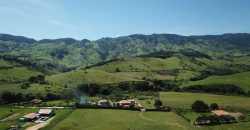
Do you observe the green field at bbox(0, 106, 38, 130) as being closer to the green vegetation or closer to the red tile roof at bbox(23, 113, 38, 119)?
the red tile roof at bbox(23, 113, 38, 119)

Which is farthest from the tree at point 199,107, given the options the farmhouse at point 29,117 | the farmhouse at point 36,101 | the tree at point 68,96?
the farmhouse at point 36,101

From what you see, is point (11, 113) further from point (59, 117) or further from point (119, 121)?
point (119, 121)

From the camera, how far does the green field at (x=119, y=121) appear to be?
355 ft

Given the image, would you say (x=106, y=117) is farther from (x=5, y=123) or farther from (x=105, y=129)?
(x=5, y=123)

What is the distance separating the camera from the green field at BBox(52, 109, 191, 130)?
108250 millimetres

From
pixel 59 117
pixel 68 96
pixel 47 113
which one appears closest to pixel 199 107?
pixel 59 117

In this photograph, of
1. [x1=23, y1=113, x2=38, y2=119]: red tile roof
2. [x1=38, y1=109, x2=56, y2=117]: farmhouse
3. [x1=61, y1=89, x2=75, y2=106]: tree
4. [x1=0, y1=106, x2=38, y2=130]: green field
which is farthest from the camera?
[x1=61, y1=89, x2=75, y2=106]: tree

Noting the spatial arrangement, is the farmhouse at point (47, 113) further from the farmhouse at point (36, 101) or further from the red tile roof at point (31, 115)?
the farmhouse at point (36, 101)

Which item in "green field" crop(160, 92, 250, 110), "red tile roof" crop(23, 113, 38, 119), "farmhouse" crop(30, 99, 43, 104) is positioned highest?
"farmhouse" crop(30, 99, 43, 104)

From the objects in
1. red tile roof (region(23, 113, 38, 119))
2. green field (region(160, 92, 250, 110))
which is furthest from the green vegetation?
green field (region(160, 92, 250, 110))

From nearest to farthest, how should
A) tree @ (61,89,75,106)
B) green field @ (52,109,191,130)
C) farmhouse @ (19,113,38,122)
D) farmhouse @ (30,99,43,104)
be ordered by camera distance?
green field @ (52,109,191,130), farmhouse @ (19,113,38,122), farmhouse @ (30,99,43,104), tree @ (61,89,75,106)

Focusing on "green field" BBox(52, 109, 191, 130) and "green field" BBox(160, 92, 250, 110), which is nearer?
"green field" BBox(52, 109, 191, 130)

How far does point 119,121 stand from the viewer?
118 metres

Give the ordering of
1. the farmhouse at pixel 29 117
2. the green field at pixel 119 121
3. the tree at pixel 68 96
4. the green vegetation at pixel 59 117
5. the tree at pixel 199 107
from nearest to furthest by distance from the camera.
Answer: the green field at pixel 119 121
the green vegetation at pixel 59 117
the farmhouse at pixel 29 117
the tree at pixel 199 107
the tree at pixel 68 96
